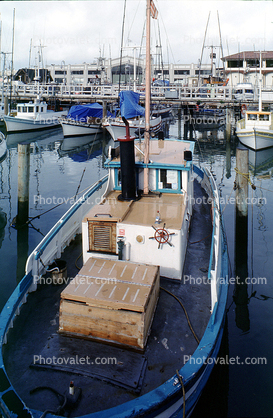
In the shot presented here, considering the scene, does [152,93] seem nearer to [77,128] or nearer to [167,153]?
[77,128]

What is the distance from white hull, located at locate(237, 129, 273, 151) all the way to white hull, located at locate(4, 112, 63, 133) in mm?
28073

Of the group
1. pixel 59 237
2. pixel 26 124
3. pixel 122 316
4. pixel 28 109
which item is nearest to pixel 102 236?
pixel 59 237

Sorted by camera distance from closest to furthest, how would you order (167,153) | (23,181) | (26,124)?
1. (167,153)
2. (23,181)
3. (26,124)

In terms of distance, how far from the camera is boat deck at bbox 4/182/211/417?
491 centimetres

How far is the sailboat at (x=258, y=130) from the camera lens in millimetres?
31547

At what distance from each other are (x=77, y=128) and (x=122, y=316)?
38.8 metres

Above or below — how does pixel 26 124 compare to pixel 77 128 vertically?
above

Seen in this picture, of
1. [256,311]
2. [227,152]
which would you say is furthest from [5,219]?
[227,152]

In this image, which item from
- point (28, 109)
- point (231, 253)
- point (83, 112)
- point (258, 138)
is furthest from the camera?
point (28, 109)

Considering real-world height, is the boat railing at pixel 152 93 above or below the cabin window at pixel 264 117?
above

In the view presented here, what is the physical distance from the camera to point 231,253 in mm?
12570

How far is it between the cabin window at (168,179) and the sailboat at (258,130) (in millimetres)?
23992

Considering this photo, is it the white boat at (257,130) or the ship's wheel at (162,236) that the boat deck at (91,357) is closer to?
the ship's wheel at (162,236)

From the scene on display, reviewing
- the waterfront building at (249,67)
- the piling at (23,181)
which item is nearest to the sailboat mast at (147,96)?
the piling at (23,181)
